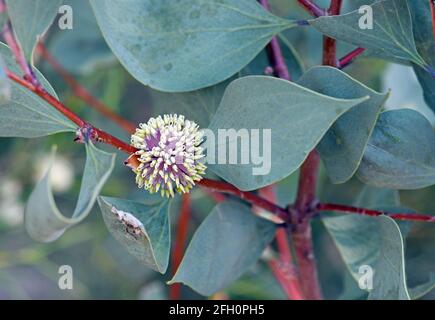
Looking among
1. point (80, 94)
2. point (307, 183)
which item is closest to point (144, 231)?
point (307, 183)

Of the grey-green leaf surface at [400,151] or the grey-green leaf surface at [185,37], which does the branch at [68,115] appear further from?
the grey-green leaf surface at [400,151]

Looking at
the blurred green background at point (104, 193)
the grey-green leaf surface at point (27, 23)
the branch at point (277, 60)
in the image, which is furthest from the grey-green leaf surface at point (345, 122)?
the blurred green background at point (104, 193)

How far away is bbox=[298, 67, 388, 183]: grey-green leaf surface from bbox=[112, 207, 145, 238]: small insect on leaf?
0.19 meters

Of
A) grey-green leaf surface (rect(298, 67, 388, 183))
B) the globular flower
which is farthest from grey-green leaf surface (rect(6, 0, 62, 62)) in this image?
grey-green leaf surface (rect(298, 67, 388, 183))

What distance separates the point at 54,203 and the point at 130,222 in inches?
3.0

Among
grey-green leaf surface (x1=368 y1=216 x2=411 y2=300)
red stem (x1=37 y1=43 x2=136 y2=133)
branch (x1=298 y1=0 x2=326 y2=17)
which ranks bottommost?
grey-green leaf surface (x1=368 y1=216 x2=411 y2=300)

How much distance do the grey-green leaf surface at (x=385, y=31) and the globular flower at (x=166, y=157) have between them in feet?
0.52

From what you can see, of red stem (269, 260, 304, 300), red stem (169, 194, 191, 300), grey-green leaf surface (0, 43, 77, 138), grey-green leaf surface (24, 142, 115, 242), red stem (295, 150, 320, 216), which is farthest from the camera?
red stem (169, 194, 191, 300)

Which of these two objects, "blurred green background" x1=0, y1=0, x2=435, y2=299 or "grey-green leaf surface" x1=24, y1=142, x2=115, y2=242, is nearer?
"grey-green leaf surface" x1=24, y1=142, x2=115, y2=242

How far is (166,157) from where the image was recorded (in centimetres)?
61

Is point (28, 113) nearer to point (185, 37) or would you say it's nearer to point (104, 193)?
point (185, 37)

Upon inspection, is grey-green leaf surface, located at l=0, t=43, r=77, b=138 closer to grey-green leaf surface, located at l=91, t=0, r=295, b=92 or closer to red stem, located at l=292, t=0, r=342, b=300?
grey-green leaf surface, located at l=91, t=0, r=295, b=92

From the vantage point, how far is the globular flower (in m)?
0.61

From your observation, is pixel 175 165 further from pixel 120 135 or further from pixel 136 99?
pixel 136 99
